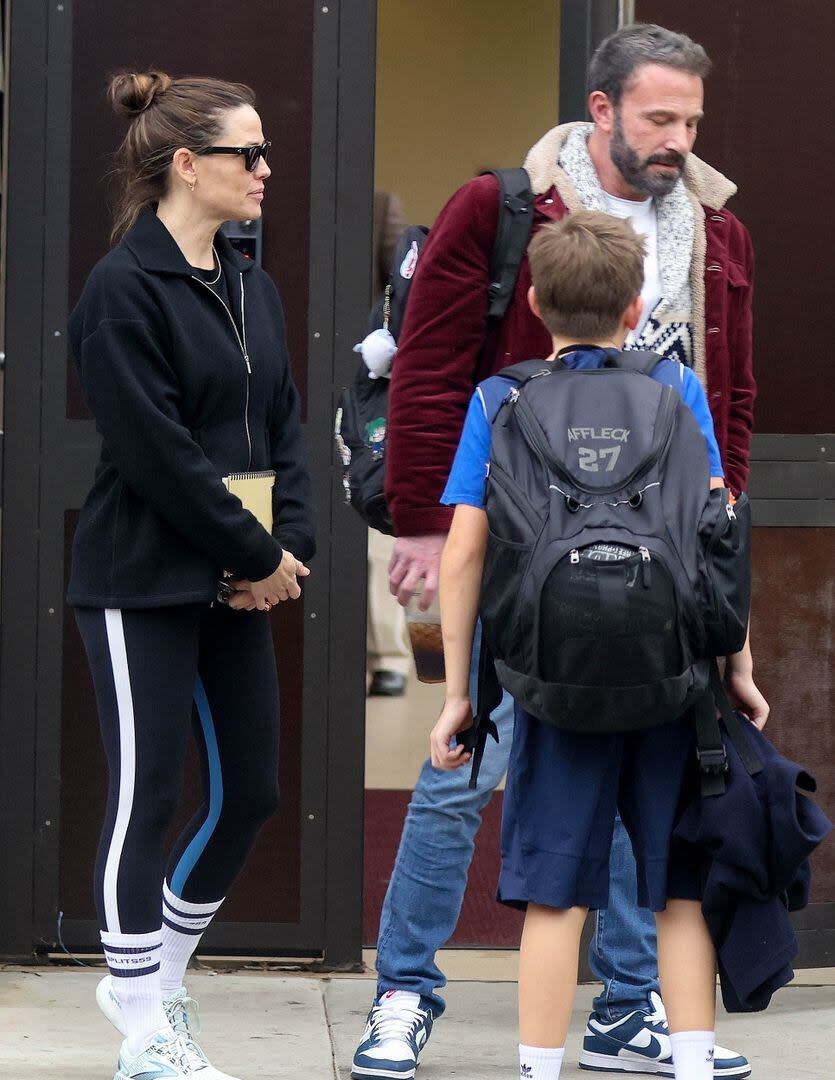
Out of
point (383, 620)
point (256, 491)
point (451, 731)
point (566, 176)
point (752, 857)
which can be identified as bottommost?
point (383, 620)

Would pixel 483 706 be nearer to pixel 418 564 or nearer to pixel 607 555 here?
pixel 418 564

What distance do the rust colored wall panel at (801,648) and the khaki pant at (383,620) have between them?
4.11m

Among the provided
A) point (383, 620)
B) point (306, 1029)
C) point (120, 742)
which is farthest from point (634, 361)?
point (383, 620)

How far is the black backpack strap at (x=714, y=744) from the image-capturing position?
279cm

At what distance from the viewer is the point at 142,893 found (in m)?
3.12

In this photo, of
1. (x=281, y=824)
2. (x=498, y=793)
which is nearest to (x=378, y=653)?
(x=498, y=793)

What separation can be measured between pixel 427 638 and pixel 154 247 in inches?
35.3

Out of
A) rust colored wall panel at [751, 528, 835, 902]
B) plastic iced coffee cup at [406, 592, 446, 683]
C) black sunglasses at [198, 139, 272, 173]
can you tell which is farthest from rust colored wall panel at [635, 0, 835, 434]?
black sunglasses at [198, 139, 272, 173]

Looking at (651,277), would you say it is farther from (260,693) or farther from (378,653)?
(378,653)

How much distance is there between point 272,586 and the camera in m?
3.20

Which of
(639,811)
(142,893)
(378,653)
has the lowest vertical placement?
(378,653)

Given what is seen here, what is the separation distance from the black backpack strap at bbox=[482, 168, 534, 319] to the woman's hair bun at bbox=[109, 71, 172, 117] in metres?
0.67

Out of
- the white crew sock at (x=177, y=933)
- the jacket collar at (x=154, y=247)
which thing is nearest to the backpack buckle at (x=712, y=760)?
the white crew sock at (x=177, y=933)

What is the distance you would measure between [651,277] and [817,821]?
1128 millimetres
